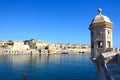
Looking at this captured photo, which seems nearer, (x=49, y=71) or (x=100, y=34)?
(x=100, y=34)

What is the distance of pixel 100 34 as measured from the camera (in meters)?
14.2

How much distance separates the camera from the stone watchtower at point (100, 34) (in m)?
14.0

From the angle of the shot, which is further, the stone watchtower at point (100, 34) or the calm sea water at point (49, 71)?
the calm sea water at point (49, 71)

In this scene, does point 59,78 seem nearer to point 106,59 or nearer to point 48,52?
point 106,59

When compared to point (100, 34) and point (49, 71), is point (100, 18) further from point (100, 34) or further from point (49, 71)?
point (49, 71)

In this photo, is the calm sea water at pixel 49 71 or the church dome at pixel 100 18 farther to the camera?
the calm sea water at pixel 49 71

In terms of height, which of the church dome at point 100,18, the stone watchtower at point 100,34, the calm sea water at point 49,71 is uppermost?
the church dome at point 100,18

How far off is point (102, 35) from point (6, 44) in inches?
5000

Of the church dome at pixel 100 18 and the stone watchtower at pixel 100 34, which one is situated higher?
the church dome at pixel 100 18

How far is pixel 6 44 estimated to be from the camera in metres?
135

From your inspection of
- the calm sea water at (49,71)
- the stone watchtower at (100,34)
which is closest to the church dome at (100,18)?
the stone watchtower at (100,34)

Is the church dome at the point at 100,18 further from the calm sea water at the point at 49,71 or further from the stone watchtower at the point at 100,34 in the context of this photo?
the calm sea water at the point at 49,71

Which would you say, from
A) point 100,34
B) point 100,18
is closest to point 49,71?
point 100,34

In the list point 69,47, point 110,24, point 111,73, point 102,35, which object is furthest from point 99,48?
point 69,47
